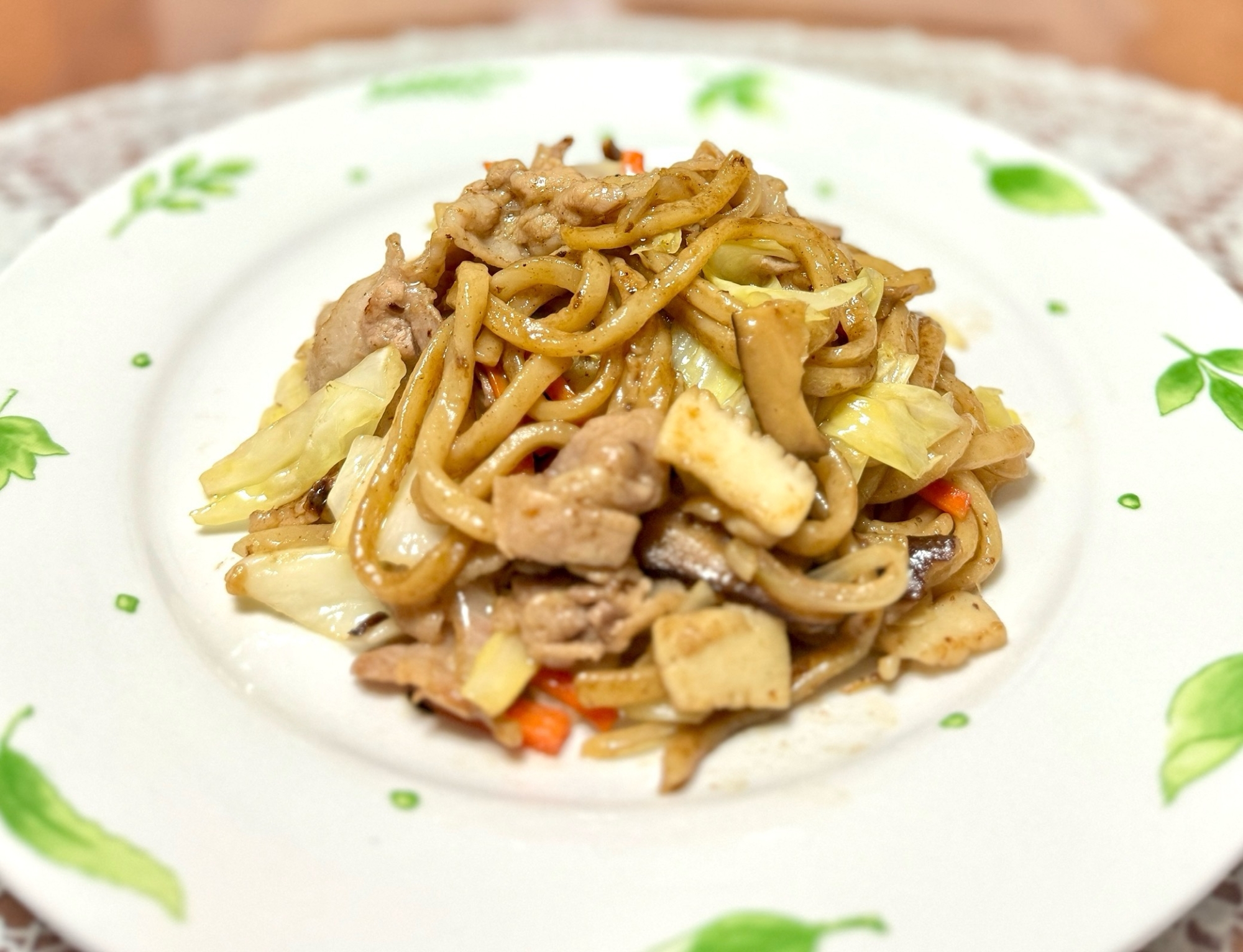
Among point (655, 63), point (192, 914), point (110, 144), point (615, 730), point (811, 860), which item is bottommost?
point (811, 860)

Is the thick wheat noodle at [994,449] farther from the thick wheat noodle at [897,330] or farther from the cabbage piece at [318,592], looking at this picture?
the cabbage piece at [318,592]

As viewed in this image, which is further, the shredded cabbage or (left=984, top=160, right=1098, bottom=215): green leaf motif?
(left=984, top=160, right=1098, bottom=215): green leaf motif

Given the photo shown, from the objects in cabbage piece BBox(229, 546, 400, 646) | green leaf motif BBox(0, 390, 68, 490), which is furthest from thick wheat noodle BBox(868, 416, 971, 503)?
green leaf motif BBox(0, 390, 68, 490)

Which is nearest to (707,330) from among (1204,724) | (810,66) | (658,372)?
(658,372)

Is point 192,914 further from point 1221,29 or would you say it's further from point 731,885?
point 1221,29

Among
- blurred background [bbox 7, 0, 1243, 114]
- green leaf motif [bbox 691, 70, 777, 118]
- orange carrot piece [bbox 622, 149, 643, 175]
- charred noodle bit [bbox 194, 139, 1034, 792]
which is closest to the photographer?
charred noodle bit [bbox 194, 139, 1034, 792]

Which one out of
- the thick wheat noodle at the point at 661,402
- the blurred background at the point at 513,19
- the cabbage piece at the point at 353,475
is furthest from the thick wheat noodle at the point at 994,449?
the blurred background at the point at 513,19

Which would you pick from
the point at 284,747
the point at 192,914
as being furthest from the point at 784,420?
the point at 192,914

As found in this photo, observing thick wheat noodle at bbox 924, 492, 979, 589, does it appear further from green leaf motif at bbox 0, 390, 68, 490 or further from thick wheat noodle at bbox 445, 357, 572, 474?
green leaf motif at bbox 0, 390, 68, 490
